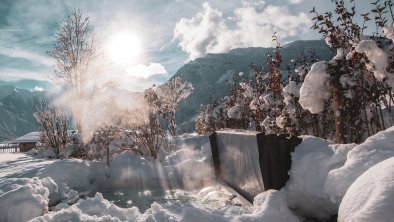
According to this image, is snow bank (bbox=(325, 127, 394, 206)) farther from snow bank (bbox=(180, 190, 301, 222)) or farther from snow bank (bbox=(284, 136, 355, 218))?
snow bank (bbox=(180, 190, 301, 222))

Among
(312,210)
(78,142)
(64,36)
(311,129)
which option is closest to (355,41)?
(312,210)

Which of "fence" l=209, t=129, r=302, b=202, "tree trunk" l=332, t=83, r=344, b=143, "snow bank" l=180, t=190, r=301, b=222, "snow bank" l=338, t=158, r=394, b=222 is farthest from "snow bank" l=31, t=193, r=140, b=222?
"tree trunk" l=332, t=83, r=344, b=143

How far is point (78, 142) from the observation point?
19688mm

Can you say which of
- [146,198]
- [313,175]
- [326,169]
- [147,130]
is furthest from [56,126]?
[326,169]

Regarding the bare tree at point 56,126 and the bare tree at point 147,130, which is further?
the bare tree at point 56,126

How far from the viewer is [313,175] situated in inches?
182

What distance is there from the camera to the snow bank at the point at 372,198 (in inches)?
108

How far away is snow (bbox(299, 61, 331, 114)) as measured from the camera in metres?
6.35

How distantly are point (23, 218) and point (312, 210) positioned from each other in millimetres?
4866

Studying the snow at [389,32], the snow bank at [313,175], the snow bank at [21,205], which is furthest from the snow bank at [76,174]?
the snow at [389,32]

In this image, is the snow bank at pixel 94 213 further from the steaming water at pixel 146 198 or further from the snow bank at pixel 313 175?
the snow bank at pixel 313 175

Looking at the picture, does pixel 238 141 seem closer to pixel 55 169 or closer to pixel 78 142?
pixel 55 169

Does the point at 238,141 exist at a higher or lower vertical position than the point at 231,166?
higher

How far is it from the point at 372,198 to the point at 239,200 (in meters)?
4.11
